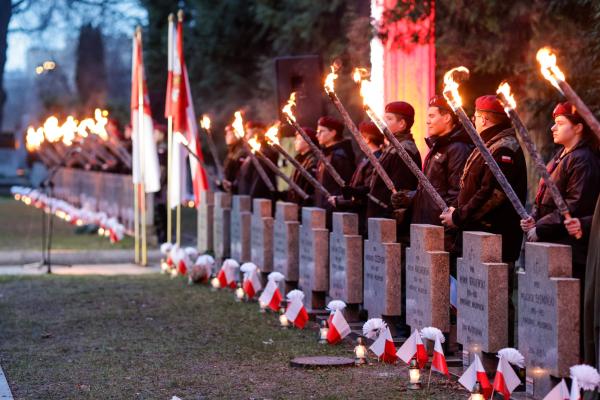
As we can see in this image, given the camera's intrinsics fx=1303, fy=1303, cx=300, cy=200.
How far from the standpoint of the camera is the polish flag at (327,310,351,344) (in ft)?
36.9

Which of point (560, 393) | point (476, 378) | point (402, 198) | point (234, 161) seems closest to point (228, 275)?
point (234, 161)

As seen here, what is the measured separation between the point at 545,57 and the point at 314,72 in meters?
10.7

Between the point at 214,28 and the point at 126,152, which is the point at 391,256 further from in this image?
the point at 214,28

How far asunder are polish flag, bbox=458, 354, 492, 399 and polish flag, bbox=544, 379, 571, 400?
0.81 m

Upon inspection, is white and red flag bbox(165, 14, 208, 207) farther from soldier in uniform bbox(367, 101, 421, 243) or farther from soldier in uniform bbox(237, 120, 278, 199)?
soldier in uniform bbox(367, 101, 421, 243)

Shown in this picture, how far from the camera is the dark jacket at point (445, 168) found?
1072cm

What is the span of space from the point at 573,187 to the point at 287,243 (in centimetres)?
588

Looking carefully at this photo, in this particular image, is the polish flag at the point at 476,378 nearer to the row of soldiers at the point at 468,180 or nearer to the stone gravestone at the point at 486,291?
the stone gravestone at the point at 486,291

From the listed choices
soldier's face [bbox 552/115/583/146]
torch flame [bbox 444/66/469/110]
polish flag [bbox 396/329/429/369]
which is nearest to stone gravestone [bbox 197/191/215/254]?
polish flag [bbox 396/329/429/369]

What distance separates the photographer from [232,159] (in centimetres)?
1881

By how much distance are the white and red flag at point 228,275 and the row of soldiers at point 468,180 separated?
57.5 inches

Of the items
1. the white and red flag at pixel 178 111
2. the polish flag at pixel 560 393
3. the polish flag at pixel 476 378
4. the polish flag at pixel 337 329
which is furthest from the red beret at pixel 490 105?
the white and red flag at pixel 178 111

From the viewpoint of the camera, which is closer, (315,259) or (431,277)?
(431,277)

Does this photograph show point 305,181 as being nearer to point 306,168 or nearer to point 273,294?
point 306,168
